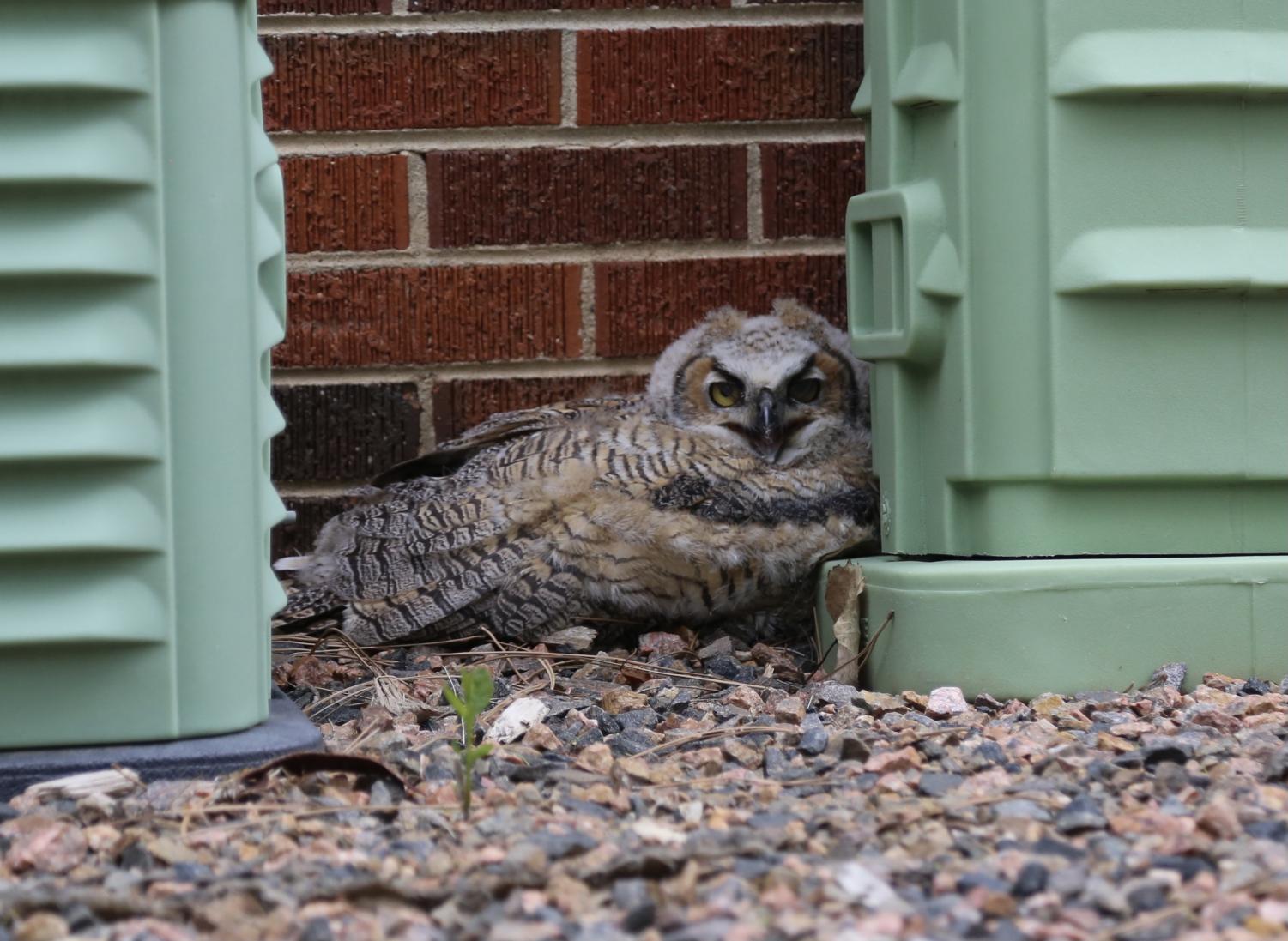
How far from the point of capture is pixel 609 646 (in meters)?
2.55

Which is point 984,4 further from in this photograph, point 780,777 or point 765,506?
point 780,777

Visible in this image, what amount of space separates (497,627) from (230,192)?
109cm

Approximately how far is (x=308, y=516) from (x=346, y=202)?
0.59 m

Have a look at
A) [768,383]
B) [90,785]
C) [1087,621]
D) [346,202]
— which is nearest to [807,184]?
[768,383]

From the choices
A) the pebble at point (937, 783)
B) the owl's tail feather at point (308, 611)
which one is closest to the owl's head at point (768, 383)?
the owl's tail feather at point (308, 611)

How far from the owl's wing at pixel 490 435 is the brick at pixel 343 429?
0.08 m

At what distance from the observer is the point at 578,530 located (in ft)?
8.06

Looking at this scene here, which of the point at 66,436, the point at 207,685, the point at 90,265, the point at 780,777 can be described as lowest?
the point at 780,777

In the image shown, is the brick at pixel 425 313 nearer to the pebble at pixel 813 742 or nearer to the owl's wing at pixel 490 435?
the owl's wing at pixel 490 435

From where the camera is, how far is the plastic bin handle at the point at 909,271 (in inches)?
77.9

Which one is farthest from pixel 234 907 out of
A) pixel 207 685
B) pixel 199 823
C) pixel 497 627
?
pixel 497 627

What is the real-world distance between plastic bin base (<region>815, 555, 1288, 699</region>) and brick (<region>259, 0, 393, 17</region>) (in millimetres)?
1464

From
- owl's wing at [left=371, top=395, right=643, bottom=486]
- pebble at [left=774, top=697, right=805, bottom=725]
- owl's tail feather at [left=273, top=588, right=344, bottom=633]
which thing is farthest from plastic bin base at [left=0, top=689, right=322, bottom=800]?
owl's wing at [left=371, top=395, right=643, bottom=486]

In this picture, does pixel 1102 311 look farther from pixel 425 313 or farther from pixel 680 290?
pixel 425 313
